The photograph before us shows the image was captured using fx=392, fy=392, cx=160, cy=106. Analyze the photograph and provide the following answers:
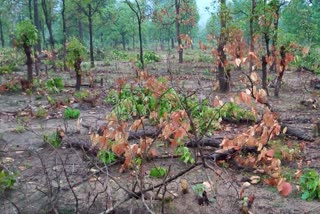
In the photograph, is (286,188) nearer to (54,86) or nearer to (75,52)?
(75,52)

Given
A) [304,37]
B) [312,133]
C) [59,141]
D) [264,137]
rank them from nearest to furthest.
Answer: [264,137] < [59,141] < [312,133] < [304,37]

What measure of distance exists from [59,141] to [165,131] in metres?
3.38

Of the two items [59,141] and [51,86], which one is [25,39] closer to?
[51,86]

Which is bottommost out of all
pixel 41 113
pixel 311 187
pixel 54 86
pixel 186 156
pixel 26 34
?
pixel 311 187

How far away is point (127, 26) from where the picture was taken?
136ft

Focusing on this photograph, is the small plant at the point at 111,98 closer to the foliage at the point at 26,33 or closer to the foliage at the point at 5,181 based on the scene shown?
the foliage at the point at 26,33

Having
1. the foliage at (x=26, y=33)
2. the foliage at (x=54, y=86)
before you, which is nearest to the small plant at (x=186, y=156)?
the foliage at (x=54, y=86)

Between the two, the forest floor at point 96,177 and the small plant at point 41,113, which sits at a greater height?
the small plant at point 41,113

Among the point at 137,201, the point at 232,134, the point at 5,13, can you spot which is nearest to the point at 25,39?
the point at 232,134

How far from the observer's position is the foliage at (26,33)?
40.3ft

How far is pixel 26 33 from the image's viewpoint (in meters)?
12.3

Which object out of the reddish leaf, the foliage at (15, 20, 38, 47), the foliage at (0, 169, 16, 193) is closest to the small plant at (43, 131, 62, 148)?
the foliage at (0, 169, 16, 193)

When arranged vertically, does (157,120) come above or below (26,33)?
below

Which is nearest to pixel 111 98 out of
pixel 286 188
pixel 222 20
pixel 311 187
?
pixel 222 20
